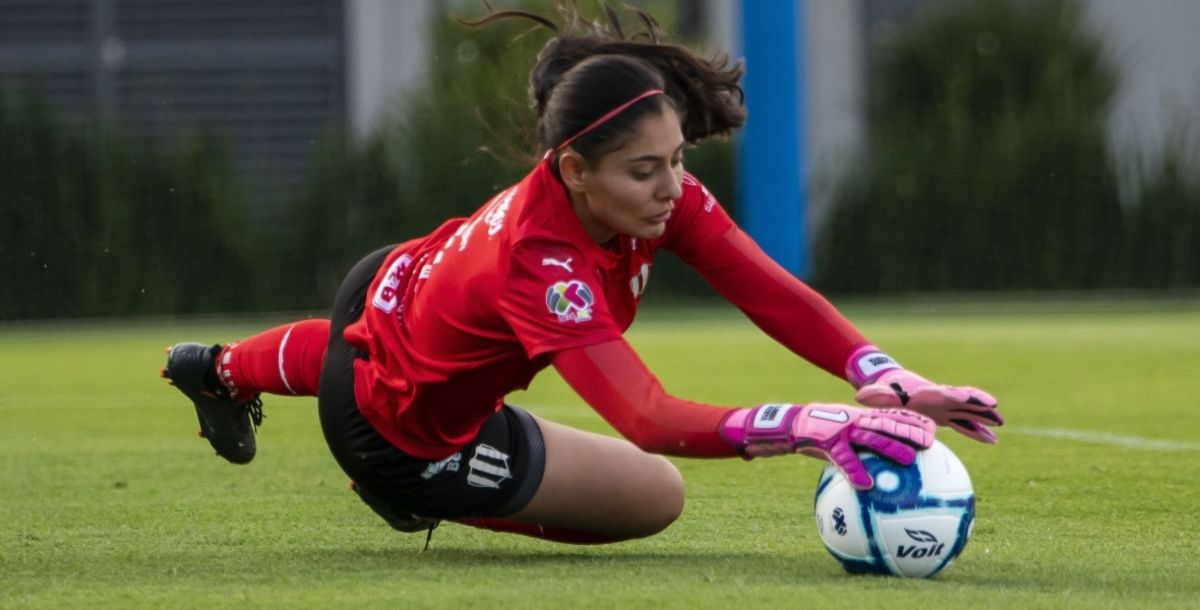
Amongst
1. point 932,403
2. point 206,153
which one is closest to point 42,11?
point 206,153

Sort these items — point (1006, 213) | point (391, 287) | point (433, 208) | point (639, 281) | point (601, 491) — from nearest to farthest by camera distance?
point (639, 281) → point (391, 287) → point (601, 491) → point (433, 208) → point (1006, 213)

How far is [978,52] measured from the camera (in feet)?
60.0

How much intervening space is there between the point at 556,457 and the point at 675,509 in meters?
0.31

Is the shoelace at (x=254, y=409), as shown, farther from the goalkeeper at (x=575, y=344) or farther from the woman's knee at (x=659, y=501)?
the woman's knee at (x=659, y=501)

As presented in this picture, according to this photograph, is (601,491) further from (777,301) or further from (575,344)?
(575,344)

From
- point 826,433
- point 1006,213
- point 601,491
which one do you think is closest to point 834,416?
point 826,433

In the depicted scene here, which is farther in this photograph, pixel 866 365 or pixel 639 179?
pixel 866 365

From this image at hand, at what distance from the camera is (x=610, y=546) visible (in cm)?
463

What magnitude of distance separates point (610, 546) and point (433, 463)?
1.87 feet

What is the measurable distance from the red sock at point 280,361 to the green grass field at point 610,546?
0.37 meters

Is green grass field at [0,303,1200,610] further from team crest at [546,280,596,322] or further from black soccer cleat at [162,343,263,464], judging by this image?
team crest at [546,280,596,322]

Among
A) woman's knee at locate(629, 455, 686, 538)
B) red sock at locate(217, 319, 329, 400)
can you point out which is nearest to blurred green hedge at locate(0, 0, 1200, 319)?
red sock at locate(217, 319, 329, 400)

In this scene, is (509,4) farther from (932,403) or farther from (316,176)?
(932,403)

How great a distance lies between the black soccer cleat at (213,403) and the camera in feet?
16.4
